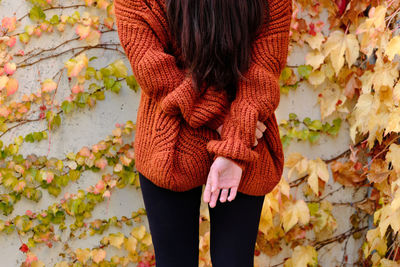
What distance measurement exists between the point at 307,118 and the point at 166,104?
984 mm

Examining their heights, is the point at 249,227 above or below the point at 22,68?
below

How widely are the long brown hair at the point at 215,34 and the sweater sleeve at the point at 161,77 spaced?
34 millimetres

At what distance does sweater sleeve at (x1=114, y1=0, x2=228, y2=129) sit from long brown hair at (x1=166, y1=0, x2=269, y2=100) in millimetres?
34

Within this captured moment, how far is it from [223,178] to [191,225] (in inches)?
8.8

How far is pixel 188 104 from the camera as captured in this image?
98 cm

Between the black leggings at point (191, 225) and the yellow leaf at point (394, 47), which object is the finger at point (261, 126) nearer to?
the black leggings at point (191, 225)

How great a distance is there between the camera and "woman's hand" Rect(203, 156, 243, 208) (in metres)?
0.98

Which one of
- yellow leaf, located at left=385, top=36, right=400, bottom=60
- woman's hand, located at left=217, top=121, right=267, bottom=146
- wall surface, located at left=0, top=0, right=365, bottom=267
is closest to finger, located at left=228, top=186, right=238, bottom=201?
→ woman's hand, located at left=217, top=121, right=267, bottom=146

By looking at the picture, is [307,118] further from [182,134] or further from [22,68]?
[22,68]

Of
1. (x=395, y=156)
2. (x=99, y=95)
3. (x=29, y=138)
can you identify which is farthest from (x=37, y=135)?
(x=395, y=156)

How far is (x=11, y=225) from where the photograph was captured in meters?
1.70

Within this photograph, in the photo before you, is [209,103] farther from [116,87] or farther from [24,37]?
[24,37]

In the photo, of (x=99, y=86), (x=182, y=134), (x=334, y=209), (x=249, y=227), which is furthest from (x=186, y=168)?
(x=334, y=209)

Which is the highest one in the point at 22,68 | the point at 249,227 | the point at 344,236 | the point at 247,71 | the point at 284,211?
the point at 247,71
